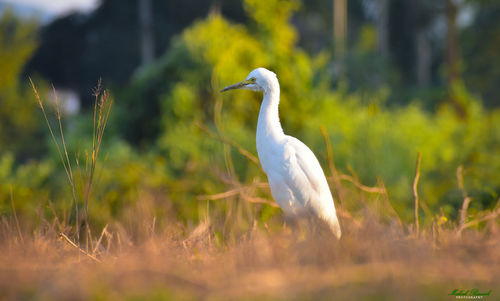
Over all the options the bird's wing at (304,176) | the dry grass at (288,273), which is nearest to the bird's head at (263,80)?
the bird's wing at (304,176)

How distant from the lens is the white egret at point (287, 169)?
12.6ft

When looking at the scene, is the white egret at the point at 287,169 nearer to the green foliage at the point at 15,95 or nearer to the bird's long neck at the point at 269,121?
the bird's long neck at the point at 269,121

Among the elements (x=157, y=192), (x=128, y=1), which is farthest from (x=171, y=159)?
(x=128, y=1)

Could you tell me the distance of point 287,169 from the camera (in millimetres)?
3820

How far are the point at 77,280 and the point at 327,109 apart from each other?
368 inches

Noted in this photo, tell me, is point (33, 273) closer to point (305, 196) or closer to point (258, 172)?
point (305, 196)

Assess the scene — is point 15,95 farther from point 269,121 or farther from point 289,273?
point 289,273

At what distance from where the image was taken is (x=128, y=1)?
23.6 metres

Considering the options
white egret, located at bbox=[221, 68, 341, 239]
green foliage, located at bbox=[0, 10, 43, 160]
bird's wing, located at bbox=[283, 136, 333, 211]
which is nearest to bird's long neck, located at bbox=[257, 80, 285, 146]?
white egret, located at bbox=[221, 68, 341, 239]

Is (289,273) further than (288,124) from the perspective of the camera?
No

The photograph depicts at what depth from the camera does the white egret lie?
385cm

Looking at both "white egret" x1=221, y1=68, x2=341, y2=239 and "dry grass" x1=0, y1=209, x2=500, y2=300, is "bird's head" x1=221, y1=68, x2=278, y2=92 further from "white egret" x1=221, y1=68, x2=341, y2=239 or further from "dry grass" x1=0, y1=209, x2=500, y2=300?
"dry grass" x1=0, y1=209, x2=500, y2=300

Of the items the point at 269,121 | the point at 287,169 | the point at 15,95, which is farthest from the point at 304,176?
the point at 15,95

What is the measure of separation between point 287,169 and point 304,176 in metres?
0.19
